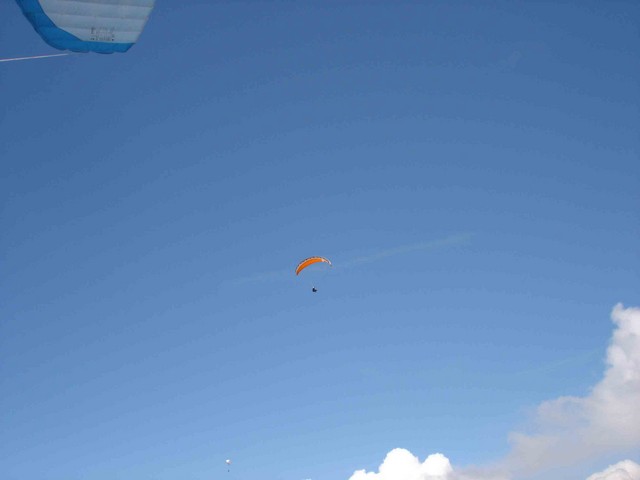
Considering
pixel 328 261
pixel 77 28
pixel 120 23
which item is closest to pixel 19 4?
pixel 77 28

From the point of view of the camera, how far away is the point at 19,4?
27.6 metres

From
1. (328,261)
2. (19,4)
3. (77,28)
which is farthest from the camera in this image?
(328,261)

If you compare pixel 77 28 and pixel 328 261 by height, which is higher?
pixel 328 261

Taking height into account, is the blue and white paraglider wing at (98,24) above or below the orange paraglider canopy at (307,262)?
below

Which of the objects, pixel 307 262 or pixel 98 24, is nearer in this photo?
pixel 98 24

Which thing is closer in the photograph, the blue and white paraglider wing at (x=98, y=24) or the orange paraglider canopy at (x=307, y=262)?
the blue and white paraglider wing at (x=98, y=24)

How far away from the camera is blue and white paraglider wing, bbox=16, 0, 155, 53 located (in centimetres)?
2917

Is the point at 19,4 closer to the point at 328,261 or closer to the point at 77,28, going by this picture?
the point at 77,28

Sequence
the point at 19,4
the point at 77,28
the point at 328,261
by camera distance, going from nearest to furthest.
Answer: the point at 19,4 → the point at 77,28 → the point at 328,261

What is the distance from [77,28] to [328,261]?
34.2m

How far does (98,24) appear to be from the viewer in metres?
30.1

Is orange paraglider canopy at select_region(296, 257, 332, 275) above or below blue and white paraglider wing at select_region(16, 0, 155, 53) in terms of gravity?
above

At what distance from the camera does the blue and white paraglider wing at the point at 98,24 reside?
29172 mm

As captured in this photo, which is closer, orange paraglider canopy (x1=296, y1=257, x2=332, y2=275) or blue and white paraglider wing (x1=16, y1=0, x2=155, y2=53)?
blue and white paraglider wing (x1=16, y1=0, x2=155, y2=53)
